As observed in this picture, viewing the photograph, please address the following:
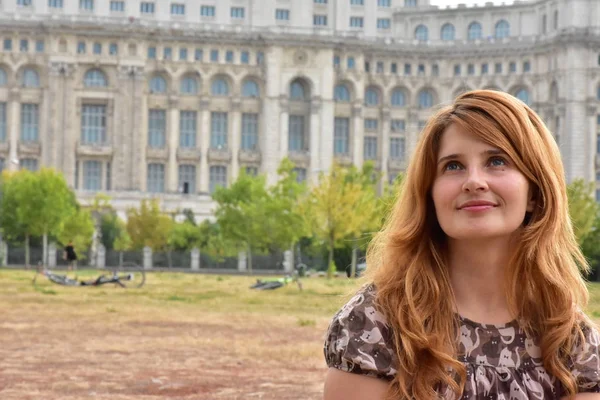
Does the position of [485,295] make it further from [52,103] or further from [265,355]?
[52,103]

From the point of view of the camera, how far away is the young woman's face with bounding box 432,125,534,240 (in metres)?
4.97

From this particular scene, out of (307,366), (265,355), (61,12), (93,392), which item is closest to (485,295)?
(93,392)

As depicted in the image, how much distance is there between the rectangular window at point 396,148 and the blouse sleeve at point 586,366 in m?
127

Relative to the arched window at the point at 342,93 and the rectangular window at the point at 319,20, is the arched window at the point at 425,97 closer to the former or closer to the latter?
the arched window at the point at 342,93

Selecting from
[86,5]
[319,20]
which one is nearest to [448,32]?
[319,20]

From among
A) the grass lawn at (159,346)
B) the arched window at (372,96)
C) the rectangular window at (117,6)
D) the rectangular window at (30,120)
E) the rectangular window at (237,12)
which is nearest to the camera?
the grass lawn at (159,346)

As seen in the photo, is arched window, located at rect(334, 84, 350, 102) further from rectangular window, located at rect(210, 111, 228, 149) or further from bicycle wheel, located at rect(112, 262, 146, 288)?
bicycle wheel, located at rect(112, 262, 146, 288)

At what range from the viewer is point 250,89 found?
129 m

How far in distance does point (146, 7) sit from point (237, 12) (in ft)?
30.3

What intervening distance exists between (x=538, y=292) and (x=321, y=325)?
2577 centimetres

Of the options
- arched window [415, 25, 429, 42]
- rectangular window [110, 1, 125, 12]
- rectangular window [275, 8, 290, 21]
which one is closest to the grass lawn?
rectangular window [110, 1, 125, 12]

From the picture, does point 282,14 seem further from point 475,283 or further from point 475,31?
point 475,283

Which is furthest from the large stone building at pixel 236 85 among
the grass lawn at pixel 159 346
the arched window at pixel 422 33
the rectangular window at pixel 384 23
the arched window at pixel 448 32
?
the grass lawn at pixel 159 346

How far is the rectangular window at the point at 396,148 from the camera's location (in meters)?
132
